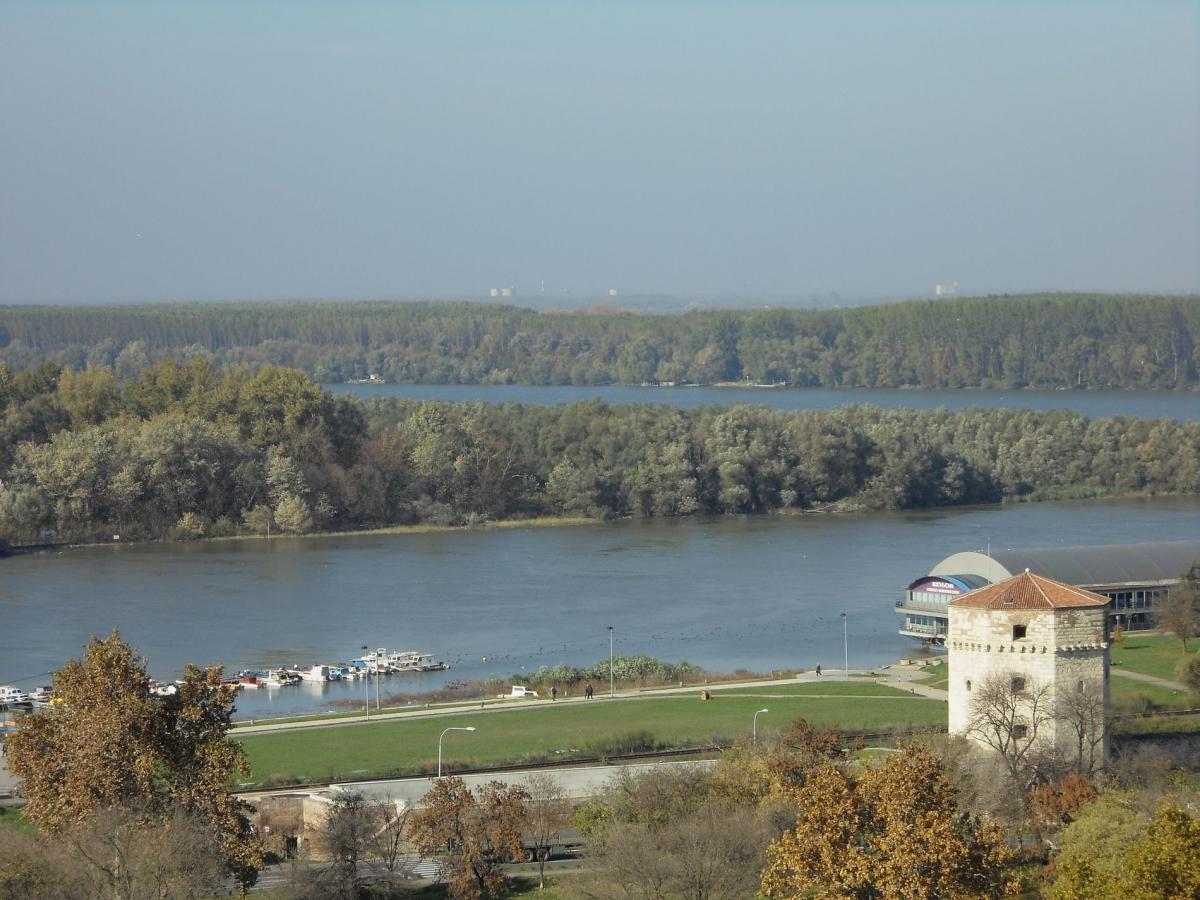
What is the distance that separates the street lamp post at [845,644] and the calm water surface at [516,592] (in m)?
0.15

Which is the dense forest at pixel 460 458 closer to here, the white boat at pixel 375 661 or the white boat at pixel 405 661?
the white boat at pixel 375 661

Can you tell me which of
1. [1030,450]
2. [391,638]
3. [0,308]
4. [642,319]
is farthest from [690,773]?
[0,308]

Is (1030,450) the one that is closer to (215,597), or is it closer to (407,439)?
(407,439)

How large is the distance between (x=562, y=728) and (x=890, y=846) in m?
10.5

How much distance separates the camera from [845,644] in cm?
3081

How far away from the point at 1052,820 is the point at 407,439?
1477 inches

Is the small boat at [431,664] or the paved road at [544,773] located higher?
the paved road at [544,773]

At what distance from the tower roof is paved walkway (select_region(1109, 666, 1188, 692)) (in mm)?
5967

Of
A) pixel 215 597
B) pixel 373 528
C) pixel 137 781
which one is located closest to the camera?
pixel 137 781

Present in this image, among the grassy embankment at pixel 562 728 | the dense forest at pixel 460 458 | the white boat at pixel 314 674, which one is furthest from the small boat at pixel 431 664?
the dense forest at pixel 460 458

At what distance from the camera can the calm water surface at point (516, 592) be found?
103 feet

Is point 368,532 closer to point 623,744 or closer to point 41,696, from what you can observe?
point 41,696

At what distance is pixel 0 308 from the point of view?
13300 centimetres

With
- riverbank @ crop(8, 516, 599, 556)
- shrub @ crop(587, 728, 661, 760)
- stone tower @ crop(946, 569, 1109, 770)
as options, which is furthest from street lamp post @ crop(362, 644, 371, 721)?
riverbank @ crop(8, 516, 599, 556)
